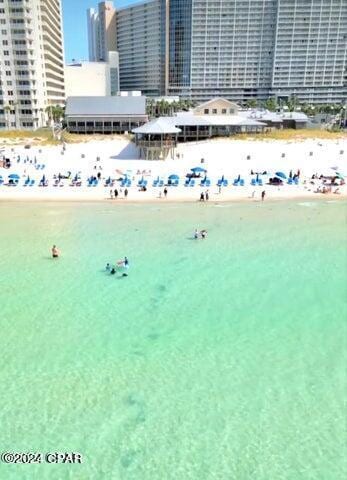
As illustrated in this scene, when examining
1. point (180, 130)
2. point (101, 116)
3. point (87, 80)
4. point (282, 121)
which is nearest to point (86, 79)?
point (87, 80)

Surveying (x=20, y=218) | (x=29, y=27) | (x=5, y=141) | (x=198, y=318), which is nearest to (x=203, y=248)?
(x=198, y=318)

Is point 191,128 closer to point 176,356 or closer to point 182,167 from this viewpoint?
point 182,167

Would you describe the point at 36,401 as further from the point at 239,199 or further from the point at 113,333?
the point at 239,199

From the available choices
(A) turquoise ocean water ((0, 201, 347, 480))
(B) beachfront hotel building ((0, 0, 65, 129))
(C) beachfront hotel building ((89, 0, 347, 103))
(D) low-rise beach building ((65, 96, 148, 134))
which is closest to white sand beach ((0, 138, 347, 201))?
(D) low-rise beach building ((65, 96, 148, 134))

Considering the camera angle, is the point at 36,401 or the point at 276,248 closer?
the point at 36,401

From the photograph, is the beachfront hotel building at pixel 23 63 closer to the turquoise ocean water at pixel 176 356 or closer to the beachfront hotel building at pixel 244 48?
the beachfront hotel building at pixel 244 48

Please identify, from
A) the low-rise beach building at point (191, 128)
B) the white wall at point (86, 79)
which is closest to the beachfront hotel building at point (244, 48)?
the white wall at point (86, 79)

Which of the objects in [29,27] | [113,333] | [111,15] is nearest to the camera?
[113,333]
